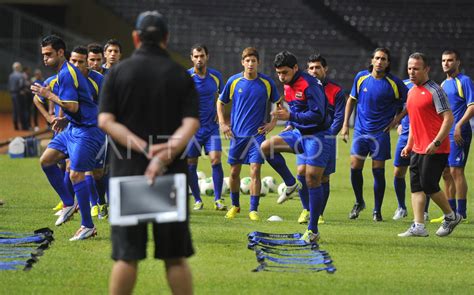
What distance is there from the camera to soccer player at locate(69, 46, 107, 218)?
12297 millimetres

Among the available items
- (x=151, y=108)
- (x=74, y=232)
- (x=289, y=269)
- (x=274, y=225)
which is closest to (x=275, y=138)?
(x=274, y=225)

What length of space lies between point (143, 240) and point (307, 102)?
4.76 meters

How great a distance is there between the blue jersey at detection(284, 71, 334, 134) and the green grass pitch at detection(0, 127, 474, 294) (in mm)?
1306

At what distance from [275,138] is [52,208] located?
3509 mm

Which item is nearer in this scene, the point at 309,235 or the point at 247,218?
the point at 309,235

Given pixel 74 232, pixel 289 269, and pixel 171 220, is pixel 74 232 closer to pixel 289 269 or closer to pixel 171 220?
pixel 289 269

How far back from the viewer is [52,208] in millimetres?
14234

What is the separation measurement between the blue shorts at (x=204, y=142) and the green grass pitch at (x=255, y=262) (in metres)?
0.81

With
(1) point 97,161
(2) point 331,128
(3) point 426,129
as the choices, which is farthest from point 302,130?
(1) point 97,161

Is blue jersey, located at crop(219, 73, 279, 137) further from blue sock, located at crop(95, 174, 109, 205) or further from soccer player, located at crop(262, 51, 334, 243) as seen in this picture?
soccer player, located at crop(262, 51, 334, 243)

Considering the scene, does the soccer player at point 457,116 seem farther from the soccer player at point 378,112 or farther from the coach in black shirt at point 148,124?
the coach in black shirt at point 148,124

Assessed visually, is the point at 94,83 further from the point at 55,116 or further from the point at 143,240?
the point at 143,240

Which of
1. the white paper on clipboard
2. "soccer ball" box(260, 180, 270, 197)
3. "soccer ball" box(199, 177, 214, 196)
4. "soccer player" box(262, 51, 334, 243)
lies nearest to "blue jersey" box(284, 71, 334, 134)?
"soccer player" box(262, 51, 334, 243)

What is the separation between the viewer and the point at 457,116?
13.3 meters
